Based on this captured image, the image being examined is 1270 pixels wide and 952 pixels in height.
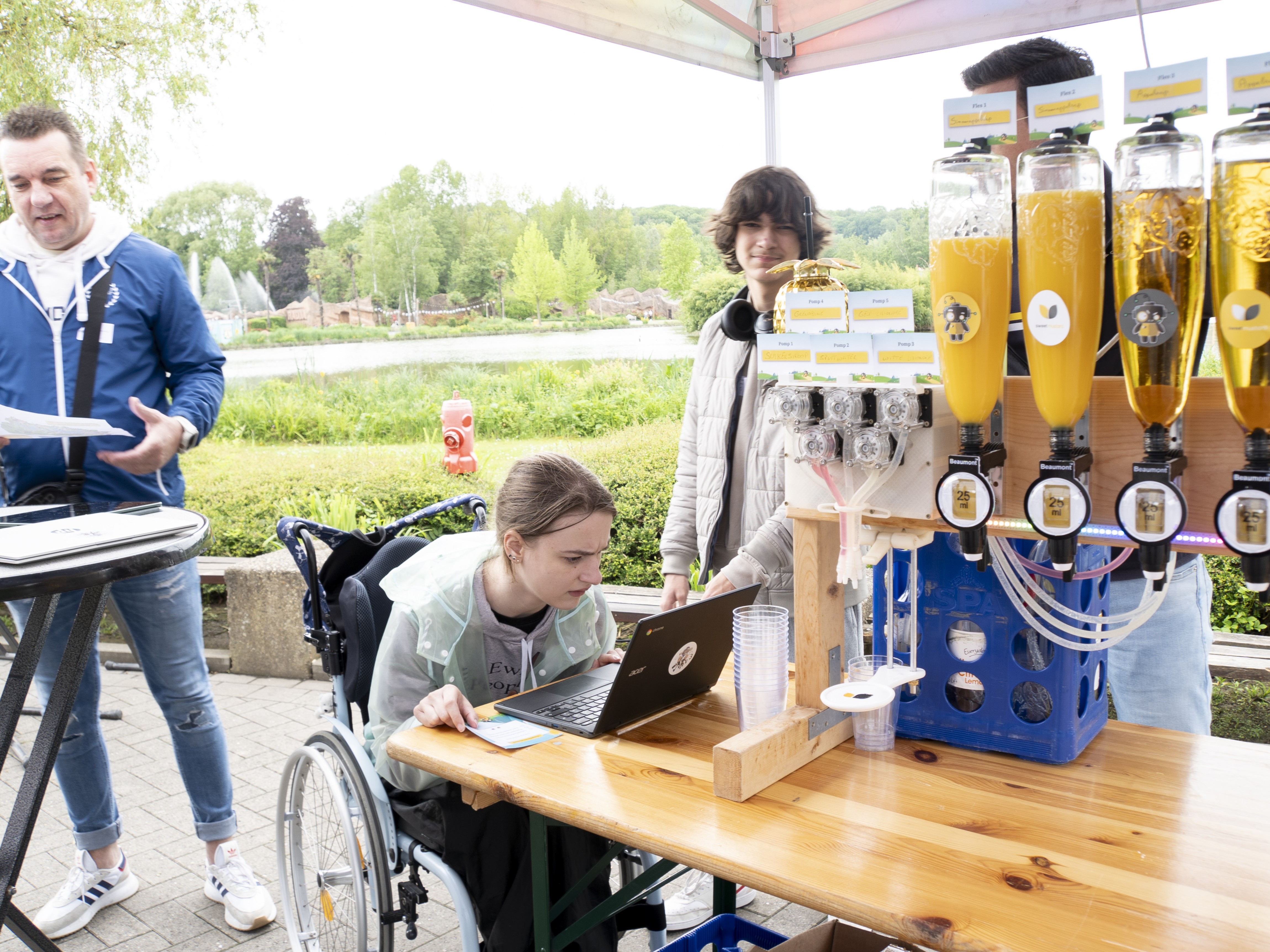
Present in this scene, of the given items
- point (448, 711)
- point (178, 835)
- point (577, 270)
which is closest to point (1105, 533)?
point (448, 711)

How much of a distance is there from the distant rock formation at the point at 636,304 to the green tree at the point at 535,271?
36cm

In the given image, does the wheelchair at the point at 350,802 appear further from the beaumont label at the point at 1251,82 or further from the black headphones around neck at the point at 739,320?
the beaumont label at the point at 1251,82

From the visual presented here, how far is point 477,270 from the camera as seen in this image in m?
7.20

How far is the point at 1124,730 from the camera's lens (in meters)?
1.46

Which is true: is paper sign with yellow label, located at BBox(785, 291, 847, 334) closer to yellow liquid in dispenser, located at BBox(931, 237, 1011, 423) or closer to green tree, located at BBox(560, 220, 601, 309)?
yellow liquid in dispenser, located at BBox(931, 237, 1011, 423)

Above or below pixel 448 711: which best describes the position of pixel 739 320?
above

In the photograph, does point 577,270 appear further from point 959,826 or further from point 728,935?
point 959,826

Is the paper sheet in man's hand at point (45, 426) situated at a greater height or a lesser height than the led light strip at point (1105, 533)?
greater

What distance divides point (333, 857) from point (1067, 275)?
197 centimetres

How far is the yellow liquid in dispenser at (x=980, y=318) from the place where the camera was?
111cm

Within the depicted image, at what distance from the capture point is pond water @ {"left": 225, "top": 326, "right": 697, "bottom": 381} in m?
6.89

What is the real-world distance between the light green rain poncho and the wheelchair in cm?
7

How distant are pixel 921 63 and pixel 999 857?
10.7 ft

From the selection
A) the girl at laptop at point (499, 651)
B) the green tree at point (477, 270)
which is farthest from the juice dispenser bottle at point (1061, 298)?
the green tree at point (477, 270)
